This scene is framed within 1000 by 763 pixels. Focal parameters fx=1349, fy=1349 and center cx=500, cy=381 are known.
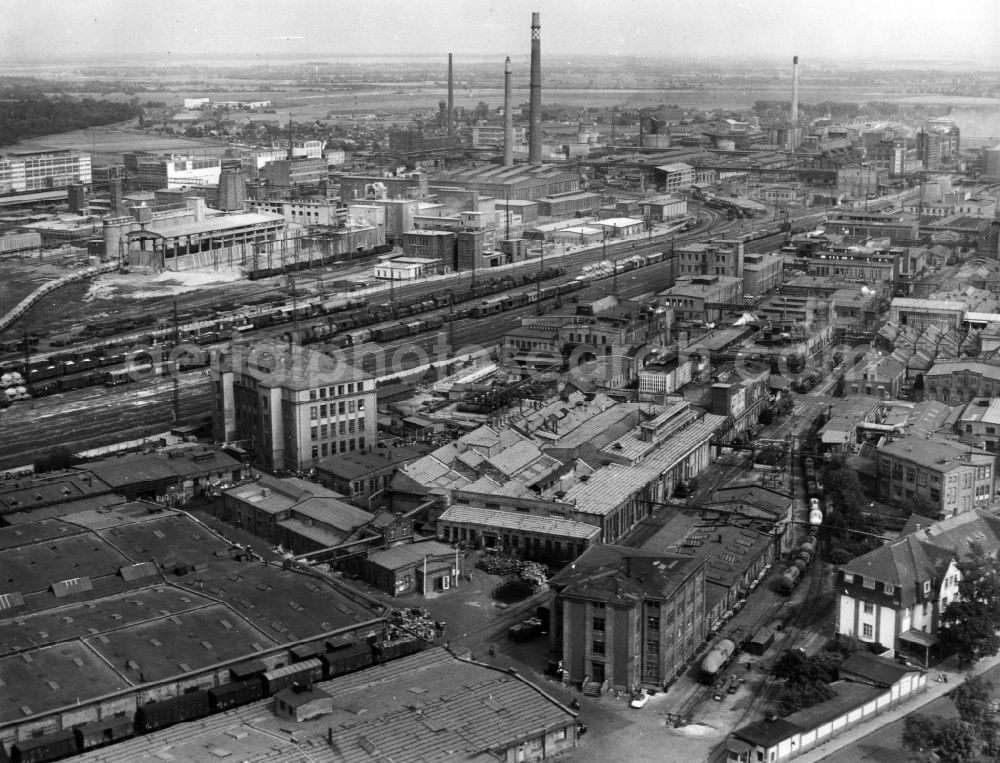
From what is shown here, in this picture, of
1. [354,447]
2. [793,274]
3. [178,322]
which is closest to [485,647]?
[354,447]

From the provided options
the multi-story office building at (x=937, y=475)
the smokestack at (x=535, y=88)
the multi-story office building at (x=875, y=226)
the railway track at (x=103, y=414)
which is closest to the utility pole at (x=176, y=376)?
the railway track at (x=103, y=414)

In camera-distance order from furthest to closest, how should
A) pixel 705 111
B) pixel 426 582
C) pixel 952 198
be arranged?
1. pixel 705 111
2. pixel 952 198
3. pixel 426 582

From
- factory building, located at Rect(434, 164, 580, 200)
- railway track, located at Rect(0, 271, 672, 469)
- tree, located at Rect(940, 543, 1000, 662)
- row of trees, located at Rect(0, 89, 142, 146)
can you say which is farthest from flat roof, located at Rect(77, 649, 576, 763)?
row of trees, located at Rect(0, 89, 142, 146)

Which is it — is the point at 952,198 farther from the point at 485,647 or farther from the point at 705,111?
the point at 705,111

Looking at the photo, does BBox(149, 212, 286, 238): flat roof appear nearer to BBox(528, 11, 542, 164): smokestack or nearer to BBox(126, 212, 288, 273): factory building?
BBox(126, 212, 288, 273): factory building

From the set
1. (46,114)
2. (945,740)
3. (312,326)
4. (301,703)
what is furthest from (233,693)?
(46,114)

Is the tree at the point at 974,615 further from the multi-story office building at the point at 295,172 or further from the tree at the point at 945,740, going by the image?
the multi-story office building at the point at 295,172

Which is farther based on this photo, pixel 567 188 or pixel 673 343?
pixel 567 188
